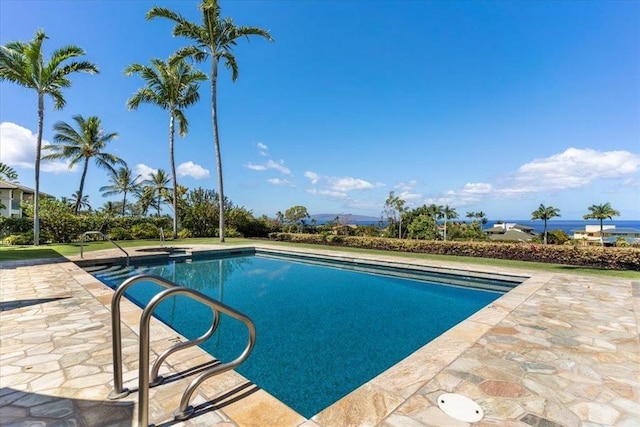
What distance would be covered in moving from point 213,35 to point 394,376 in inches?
651

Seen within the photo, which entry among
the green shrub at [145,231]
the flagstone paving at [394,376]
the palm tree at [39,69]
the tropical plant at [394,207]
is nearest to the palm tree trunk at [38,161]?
the palm tree at [39,69]

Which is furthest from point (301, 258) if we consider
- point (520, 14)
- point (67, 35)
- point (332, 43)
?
point (67, 35)

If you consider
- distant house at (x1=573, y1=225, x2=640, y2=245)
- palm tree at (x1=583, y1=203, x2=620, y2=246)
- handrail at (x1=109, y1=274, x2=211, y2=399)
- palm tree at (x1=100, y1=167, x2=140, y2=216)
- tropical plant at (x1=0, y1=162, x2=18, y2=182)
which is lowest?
distant house at (x1=573, y1=225, x2=640, y2=245)

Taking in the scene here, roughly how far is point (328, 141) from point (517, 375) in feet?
81.1

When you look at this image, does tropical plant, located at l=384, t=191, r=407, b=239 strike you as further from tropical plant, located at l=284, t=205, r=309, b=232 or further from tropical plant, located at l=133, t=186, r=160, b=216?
tropical plant, located at l=133, t=186, r=160, b=216

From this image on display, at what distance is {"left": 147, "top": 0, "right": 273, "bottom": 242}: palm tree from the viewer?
1392cm

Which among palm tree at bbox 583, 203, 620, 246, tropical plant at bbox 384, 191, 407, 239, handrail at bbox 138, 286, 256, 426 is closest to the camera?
handrail at bbox 138, 286, 256, 426

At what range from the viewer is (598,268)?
9273 millimetres

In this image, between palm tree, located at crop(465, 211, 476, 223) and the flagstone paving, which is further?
palm tree, located at crop(465, 211, 476, 223)

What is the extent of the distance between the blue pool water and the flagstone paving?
77cm

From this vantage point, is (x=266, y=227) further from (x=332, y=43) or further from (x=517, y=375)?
(x=517, y=375)

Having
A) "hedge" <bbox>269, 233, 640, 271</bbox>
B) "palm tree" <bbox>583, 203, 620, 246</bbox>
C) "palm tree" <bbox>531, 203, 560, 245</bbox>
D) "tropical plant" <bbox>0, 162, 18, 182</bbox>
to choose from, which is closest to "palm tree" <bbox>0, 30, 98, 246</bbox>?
"tropical plant" <bbox>0, 162, 18, 182</bbox>

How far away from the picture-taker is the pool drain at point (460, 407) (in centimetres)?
214

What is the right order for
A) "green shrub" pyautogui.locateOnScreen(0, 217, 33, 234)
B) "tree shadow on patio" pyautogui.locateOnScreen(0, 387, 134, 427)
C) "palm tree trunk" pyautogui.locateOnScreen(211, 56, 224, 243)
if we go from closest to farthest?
"tree shadow on patio" pyautogui.locateOnScreen(0, 387, 134, 427), "green shrub" pyautogui.locateOnScreen(0, 217, 33, 234), "palm tree trunk" pyautogui.locateOnScreen(211, 56, 224, 243)
